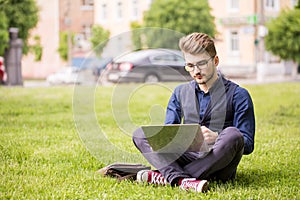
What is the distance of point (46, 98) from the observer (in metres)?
10.0

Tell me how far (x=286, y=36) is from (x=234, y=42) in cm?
611

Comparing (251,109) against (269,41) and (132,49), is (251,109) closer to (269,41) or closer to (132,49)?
(132,49)

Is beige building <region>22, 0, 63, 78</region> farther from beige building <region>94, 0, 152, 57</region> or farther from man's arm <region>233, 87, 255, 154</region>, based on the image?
man's arm <region>233, 87, 255, 154</region>

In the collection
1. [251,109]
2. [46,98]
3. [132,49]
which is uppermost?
[132,49]

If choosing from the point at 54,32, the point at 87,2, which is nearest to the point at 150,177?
the point at 54,32

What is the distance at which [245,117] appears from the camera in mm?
3361

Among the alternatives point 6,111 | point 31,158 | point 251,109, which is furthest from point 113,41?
point 6,111

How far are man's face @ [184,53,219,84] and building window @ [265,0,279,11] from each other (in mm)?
24575

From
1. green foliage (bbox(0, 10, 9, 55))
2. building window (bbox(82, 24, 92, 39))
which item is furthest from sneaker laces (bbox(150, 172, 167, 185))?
building window (bbox(82, 24, 92, 39))

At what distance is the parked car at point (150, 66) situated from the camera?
4.68m

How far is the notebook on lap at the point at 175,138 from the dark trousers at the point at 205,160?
0.06m

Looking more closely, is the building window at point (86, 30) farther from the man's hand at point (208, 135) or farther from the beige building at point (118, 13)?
the man's hand at point (208, 135)

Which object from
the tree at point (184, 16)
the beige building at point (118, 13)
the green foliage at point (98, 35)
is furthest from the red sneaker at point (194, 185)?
the green foliage at point (98, 35)

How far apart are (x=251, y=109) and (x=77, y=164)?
1.42 m
